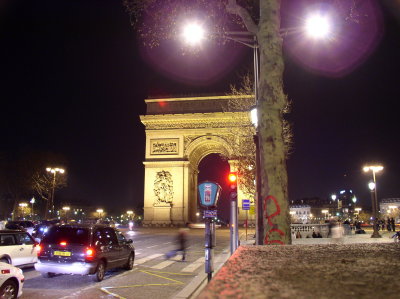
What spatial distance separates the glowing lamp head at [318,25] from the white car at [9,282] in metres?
9.72

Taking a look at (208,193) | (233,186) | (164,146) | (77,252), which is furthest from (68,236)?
(164,146)

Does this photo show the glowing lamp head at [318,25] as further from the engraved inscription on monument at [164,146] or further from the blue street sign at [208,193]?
the engraved inscription on monument at [164,146]

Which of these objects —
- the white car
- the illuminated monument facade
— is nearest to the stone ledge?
the white car

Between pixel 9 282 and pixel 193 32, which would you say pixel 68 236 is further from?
pixel 193 32

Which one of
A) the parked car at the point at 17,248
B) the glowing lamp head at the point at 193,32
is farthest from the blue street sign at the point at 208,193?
the parked car at the point at 17,248

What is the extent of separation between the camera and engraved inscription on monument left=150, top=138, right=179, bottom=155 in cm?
5566

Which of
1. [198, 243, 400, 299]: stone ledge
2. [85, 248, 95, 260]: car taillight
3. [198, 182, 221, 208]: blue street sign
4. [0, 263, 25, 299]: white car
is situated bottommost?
[0, 263, 25, 299]: white car

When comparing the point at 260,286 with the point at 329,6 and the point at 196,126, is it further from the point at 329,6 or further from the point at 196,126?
the point at 196,126

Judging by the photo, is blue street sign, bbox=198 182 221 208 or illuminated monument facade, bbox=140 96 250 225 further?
illuminated monument facade, bbox=140 96 250 225

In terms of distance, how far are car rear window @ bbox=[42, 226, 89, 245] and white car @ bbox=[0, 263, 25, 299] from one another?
3822 mm

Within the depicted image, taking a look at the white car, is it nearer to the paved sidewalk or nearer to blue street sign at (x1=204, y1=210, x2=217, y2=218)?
blue street sign at (x1=204, y1=210, x2=217, y2=218)

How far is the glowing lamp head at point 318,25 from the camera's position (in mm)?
11633

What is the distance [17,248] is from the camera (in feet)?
48.9

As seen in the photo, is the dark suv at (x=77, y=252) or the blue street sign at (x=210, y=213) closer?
the blue street sign at (x=210, y=213)
